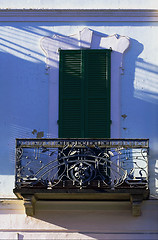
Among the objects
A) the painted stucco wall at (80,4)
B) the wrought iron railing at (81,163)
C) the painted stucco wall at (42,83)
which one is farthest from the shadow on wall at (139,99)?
the painted stucco wall at (80,4)

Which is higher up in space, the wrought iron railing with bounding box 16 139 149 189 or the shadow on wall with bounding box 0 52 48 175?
the shadow on wall with bounding box 0 52 48 175

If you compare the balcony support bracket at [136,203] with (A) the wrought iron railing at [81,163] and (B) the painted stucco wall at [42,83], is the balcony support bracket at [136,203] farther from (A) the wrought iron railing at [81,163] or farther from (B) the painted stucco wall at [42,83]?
(B) the painted stucco wall at [42,83]

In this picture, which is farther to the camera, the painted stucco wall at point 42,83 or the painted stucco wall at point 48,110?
the painted stucco wall at point 42,83

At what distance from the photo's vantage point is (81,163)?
508 inches

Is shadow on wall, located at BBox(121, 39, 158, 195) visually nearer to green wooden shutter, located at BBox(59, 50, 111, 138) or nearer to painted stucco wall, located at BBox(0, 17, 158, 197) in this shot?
painted stucco wall, located at BBox(0, 17, 158, 197)

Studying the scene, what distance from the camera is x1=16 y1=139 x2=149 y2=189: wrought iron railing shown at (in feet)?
42.2

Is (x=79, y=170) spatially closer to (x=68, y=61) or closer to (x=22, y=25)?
(x=68, y=61)

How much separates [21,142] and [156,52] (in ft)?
10.4

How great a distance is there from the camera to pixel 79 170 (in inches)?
506

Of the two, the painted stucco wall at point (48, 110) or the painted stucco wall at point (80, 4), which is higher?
the painted stucco wall at point (80, 4)

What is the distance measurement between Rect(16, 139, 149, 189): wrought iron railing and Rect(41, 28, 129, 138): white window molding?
49cm

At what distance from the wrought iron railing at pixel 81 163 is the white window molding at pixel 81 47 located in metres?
0.49

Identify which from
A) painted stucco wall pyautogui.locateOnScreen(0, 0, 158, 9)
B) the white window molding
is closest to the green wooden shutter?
the white window molding

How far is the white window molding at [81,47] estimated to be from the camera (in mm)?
13977
